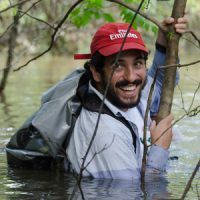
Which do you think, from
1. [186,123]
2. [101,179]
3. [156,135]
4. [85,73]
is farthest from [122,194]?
[186,123]

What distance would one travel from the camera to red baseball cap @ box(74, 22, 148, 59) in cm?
491

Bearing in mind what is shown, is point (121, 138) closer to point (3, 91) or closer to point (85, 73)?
point (85, 73)

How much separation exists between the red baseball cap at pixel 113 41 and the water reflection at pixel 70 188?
2.94 ft

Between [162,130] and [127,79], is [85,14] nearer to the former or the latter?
[127,79]

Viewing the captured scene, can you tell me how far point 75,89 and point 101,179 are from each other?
65 cm

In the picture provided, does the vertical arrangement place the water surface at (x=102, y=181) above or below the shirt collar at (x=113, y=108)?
below

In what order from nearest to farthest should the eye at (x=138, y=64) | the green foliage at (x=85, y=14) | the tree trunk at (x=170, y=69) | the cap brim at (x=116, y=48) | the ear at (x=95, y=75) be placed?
the tree trunk at (x=170, y=69)
the cap brim at (x=116, y=48)
the eye at (x=138, y=64)
the ear at (x=95, y=75)
the green foliage at (x=85, y=14)

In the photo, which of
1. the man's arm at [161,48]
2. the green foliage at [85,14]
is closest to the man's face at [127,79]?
the man's arm at [161,48]

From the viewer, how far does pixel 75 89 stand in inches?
198

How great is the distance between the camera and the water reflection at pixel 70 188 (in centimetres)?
492

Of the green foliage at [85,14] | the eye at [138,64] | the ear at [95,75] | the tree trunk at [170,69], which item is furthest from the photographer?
the green foliage at [85,14]

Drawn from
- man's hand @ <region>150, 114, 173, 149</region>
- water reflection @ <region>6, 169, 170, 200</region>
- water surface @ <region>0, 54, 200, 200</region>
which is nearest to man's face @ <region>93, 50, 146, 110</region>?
water surface @ <region>0, 54, 200, 200</region>

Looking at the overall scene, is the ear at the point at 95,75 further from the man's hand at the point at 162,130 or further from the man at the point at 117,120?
the man's hand at the point at 162,130

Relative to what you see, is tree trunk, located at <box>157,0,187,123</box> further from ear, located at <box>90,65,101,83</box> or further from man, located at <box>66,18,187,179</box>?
ear, located at <box>90,65,101,83</box>
